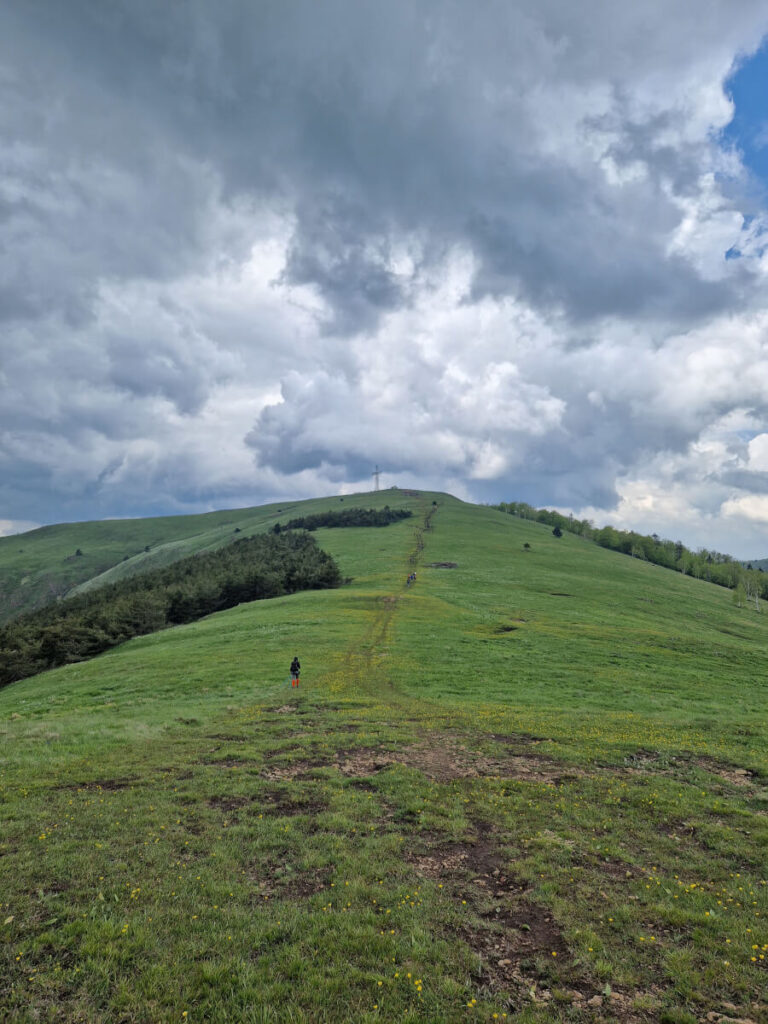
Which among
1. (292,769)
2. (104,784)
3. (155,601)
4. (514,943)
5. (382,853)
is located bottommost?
(155,601)

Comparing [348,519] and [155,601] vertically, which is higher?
[348,519]

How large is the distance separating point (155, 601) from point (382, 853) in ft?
223

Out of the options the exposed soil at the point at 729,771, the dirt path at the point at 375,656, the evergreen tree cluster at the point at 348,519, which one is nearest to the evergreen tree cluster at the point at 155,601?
the dirt path at the point at 375,656

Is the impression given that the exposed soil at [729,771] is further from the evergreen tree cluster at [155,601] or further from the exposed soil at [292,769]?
the evergreen tree cluster at [155,601]

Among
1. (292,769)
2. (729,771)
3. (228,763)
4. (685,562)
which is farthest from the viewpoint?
(685,562)

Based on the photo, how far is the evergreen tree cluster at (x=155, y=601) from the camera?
54.7 metres

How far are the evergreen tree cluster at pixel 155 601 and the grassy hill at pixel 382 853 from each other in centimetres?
2131

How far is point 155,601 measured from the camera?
71.0m

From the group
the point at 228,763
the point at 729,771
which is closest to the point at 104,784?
the point at 228,763

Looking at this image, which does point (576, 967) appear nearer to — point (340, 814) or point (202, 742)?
point (340, 814)

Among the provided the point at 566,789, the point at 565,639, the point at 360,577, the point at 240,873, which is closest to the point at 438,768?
the point at 566,789

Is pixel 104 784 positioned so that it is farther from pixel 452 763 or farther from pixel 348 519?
pixel 348 519

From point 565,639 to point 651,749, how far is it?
96.7 ft

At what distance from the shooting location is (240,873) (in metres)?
11.9
